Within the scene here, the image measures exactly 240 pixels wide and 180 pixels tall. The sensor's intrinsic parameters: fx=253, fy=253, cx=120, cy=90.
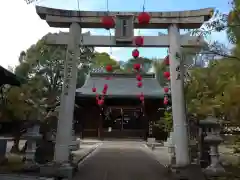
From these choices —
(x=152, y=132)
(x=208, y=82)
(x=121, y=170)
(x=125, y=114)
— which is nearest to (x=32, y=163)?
(x=121, y=170)

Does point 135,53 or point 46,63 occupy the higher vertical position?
point 46,63

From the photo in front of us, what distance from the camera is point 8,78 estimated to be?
9297mm

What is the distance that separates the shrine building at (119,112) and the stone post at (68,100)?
571 inches

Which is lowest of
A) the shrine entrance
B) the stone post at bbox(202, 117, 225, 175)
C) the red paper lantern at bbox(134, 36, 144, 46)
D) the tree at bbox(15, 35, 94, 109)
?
the stone post at bbox(202, 117, 225, 175)

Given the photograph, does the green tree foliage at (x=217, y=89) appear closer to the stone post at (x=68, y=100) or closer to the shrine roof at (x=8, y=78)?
the stone post at (x=68, y=100)

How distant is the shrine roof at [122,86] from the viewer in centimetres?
2286

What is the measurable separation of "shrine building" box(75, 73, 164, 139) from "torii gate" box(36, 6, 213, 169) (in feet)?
47.1

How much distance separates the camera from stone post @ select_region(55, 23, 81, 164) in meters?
7.56

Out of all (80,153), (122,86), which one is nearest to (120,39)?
(80,153)

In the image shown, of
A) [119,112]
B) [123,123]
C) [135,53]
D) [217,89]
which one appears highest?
[135,53]

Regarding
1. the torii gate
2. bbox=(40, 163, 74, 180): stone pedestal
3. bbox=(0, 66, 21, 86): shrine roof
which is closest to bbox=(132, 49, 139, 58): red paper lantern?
the torii gate

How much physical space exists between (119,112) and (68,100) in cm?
1775

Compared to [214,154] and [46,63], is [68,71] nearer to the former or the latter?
[214,154]

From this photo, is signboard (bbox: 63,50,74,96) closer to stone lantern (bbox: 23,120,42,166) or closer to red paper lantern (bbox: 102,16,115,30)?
red paper lantern (bbox: 102,16,115,30)
